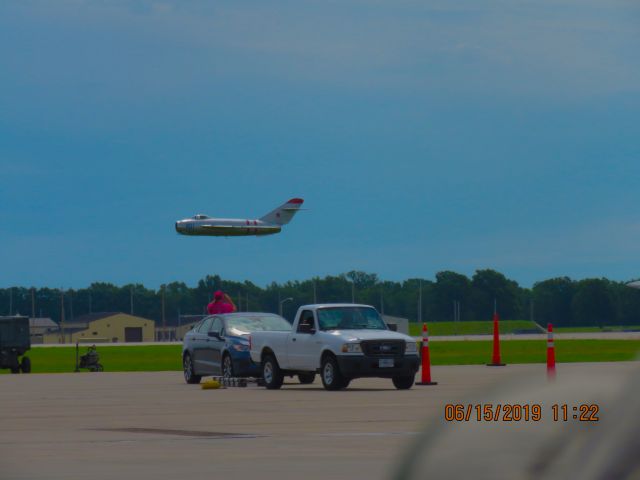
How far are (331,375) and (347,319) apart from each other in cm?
158

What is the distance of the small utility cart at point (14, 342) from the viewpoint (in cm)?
4372

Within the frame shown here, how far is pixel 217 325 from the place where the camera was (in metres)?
30.4

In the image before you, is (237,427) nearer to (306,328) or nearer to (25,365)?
(306,328)

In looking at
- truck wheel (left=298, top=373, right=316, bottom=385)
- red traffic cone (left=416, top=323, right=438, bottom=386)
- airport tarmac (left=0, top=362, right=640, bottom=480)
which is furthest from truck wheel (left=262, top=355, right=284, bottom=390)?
red traffic cone (left=416, top=323, right=438, bottom=386)

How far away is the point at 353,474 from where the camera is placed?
32.6ft

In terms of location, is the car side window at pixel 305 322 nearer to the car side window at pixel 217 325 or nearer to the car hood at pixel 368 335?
the car hood at pixel 368 335

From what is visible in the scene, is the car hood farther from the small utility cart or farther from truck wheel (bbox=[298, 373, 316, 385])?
the small utility cart

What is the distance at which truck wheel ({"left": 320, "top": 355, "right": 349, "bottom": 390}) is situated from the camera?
82.8ft

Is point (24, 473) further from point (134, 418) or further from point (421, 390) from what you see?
point (421, 390)

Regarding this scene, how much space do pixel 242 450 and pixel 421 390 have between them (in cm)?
1199

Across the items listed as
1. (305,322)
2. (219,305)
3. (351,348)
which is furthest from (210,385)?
(219,305)

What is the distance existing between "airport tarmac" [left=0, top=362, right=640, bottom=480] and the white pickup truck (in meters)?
0.44

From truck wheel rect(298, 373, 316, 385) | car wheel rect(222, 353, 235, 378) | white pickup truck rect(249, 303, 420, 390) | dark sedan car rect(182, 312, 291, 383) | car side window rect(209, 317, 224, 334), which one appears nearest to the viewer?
white pickup truck rect(249, 303, 420, 390)

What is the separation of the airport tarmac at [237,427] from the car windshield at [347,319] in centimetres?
121
